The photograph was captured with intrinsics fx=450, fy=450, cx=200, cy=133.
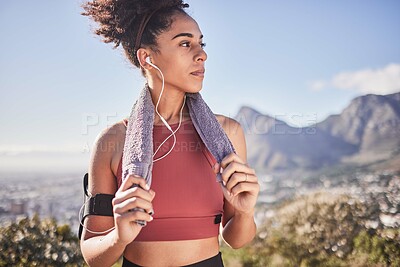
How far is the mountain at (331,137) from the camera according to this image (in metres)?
5.13

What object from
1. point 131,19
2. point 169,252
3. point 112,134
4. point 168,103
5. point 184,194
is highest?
point 131,19

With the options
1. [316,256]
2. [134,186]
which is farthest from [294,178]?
[134,186]

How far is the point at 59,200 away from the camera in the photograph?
4.70 metres

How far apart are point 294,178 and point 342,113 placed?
1188 millimetres

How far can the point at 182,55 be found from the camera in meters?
Result: 1.77

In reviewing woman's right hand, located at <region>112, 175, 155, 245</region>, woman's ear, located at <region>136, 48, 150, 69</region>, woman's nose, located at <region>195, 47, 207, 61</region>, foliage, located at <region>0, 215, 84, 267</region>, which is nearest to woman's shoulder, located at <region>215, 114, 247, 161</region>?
woman's nose, located at <region>195, 47, 207, 61</region>

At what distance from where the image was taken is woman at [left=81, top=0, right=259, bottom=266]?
1636 mm

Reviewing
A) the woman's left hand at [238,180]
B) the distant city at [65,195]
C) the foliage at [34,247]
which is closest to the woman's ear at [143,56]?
the woman's left hand at [238,180]

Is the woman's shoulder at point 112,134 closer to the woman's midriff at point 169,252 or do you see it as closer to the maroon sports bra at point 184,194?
the maroon sports bra at point 184,194

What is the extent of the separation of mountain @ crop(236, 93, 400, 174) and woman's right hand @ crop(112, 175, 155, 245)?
3339 mm

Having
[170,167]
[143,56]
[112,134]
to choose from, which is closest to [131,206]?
[170,167]

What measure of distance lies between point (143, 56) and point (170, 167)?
1.63 ft

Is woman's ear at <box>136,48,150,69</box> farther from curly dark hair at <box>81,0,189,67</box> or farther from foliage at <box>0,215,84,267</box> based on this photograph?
foliage at <box>0,215,84,267</box>

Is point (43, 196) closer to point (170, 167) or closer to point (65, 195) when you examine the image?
point (65, 195)
